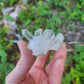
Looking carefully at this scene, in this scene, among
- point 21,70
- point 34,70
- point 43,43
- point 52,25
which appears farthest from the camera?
point 52,25

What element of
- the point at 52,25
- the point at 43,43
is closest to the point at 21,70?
the point at 43,43

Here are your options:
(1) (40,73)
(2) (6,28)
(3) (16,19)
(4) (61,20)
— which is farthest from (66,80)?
(3) (16,19)

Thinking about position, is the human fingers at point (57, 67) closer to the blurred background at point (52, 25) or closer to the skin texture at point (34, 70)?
the skin texture at point (34, 70)

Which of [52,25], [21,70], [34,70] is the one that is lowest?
[52,25]

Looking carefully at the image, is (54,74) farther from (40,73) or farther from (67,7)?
(67,7)

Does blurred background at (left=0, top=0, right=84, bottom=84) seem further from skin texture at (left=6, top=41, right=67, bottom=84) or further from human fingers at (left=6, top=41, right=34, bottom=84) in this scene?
human fingers at (left=6, top=41, right=34, bottom=84)

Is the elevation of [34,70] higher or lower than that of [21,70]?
lower

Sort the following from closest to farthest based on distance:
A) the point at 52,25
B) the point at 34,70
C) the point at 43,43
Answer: the point at 43,43, the point at 34,70, the point at 52,25

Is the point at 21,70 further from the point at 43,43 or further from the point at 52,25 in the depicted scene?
the point at 52,25
